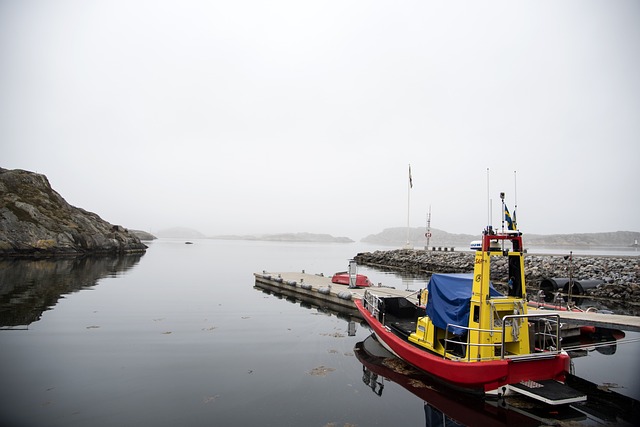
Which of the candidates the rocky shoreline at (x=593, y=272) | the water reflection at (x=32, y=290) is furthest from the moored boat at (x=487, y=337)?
the water reflection at (x=32, y=290)

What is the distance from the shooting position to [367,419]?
8.57 metres

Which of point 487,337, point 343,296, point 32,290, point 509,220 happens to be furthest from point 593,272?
point 32,290

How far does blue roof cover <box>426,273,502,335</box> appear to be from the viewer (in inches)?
388

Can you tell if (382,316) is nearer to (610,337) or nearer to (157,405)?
(157,405)

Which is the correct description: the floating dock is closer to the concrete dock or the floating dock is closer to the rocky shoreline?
the concrete dock

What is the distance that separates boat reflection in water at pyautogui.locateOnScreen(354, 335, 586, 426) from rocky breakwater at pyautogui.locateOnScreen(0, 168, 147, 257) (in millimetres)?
66612

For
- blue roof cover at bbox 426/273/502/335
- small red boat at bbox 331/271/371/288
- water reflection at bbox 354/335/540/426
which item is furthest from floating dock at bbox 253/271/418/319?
blue roof cover at bbox 426/273/502/335

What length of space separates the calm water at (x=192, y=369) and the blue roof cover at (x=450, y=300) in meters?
2.40

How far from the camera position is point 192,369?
38.5 feet

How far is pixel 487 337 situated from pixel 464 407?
1.97m

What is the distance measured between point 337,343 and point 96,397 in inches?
368

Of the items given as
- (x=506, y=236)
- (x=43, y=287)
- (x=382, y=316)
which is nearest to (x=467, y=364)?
(x=506, y=236)

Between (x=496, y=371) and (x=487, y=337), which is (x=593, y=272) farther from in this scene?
(x=496, y=371)

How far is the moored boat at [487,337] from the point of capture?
28.9ft
